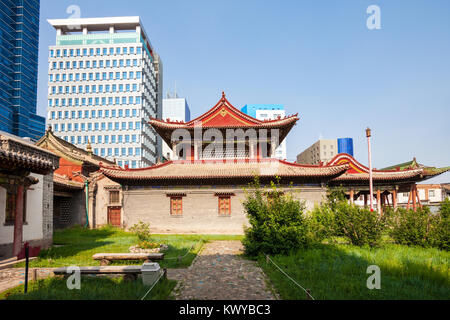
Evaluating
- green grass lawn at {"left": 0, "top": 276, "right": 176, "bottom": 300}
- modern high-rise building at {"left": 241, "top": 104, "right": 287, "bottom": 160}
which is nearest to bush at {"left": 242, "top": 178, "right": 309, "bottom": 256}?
green grass lawn at {"left": 0, "top": 276, "right": 176, "bottom": 300}

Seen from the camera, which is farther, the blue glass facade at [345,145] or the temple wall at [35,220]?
the blue glass facade at [345,145]

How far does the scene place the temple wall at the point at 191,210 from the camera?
19547 millimetres

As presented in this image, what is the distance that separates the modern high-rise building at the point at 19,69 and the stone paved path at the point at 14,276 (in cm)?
6856

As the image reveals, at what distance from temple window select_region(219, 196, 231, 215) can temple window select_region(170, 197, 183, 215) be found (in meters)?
2.74

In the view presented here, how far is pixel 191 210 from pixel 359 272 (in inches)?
525

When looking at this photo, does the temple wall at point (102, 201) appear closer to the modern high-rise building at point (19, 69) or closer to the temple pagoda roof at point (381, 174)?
the temple pagoda roof at point (381, 174)

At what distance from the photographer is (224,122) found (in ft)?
69.4

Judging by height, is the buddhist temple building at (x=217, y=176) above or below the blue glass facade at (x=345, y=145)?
below

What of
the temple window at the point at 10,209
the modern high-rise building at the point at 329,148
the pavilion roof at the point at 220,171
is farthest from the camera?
the modern high-rise building at the point at 329,148

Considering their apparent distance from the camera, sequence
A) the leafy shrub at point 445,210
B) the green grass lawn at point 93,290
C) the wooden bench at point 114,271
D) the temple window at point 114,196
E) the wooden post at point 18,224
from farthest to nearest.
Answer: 1. the temple window at point 114,196
2. the leafy shrub at point 445,210
3. the wooden post at point 18,224
4. the wooden bench at point 114,271
5. the green grass lawn at point 93,290

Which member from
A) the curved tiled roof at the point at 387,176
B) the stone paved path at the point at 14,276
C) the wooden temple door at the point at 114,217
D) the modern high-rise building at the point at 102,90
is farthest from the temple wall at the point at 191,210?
the modern high-rise building at the point at 102,90

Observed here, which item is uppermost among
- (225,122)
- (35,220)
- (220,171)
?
(225,122)

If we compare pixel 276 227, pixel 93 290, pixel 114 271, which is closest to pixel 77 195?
pixel 114 271

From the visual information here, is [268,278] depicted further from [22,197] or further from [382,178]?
[382,178]
